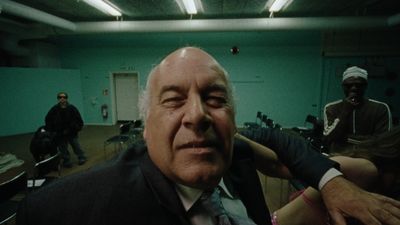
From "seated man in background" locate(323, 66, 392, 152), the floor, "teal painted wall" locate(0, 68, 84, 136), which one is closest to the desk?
Answer: the floor

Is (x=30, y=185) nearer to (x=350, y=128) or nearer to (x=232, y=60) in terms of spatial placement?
(x=350, y=128)

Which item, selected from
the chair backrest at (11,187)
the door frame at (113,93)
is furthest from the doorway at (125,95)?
the chair backrest at (11,187)

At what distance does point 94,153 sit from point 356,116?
5.02m

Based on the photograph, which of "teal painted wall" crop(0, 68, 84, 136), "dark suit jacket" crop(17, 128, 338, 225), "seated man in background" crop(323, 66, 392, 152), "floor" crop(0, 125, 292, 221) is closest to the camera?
"dark suit jacket" crop(17, 128, 338, 225)

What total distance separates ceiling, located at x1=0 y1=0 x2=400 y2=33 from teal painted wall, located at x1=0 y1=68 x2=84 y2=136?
133cm

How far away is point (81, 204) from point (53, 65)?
920 cm

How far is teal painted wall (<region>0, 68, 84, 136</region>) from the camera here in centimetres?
632

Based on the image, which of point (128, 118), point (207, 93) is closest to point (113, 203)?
point (207, 93)

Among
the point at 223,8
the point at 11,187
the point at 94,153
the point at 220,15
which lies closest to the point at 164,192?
the point at 11,187

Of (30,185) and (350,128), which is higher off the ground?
(350,128)

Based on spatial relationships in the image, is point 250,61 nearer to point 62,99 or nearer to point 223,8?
point 223,8

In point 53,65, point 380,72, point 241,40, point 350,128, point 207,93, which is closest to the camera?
point 207,93

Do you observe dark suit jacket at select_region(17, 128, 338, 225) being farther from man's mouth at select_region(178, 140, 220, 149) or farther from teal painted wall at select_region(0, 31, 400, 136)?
teal painted wall at select_region(0, 31, 400, 136)

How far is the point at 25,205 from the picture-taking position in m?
0.49
